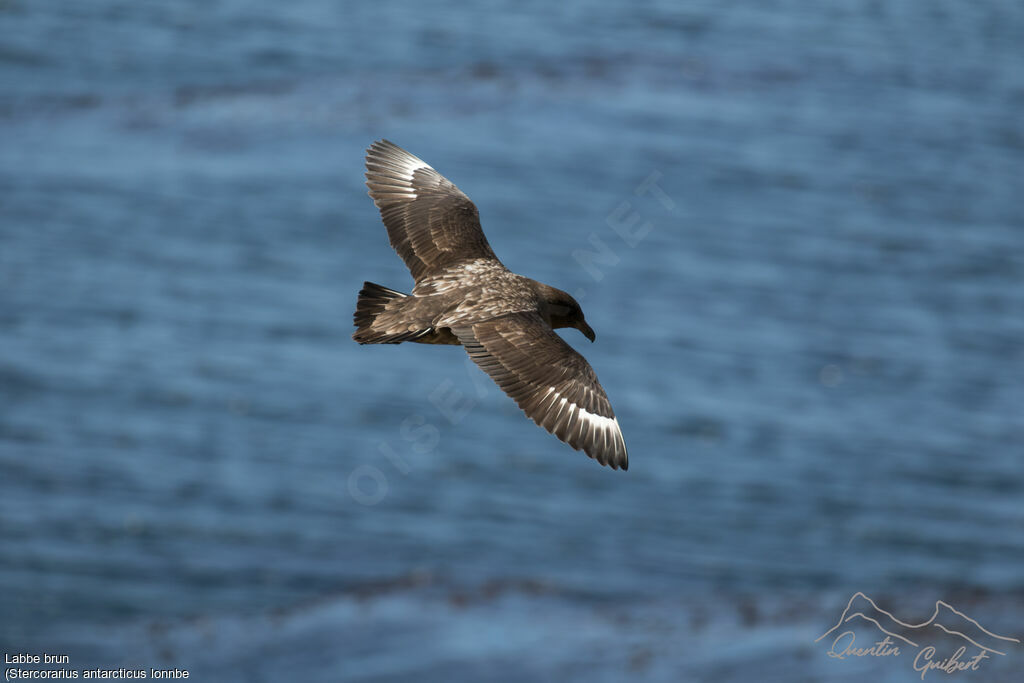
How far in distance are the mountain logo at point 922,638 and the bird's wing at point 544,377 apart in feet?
66.2

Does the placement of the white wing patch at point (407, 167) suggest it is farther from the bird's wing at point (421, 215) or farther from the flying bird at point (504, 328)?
the flying bird at point (504, 328)

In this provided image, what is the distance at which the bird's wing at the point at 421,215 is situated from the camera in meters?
10.0

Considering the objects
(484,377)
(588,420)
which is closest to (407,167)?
(588,420)

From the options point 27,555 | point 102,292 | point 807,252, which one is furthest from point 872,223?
point 27,555

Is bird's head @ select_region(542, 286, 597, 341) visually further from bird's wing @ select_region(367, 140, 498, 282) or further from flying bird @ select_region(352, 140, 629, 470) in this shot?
bird's wing @ select_region(367, 140, 498, 282)

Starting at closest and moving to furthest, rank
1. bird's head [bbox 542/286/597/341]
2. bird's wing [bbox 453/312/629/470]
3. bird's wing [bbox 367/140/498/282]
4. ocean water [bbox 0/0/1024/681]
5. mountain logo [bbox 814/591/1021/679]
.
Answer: bird's wing [bbox 453/312/629/470] < bird's head [bbox 542/286/597/341] < bird's wing [bbox 367/140/498/282] < mountain logo [bbox 814/591/1021/679] < ocean water [bbox 0/0/1024/681]

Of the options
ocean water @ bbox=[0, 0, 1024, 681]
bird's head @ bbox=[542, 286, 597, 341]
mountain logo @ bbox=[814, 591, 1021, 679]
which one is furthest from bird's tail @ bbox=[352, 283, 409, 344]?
mountain logo @ bbox=[814, 591, 1021, 679]

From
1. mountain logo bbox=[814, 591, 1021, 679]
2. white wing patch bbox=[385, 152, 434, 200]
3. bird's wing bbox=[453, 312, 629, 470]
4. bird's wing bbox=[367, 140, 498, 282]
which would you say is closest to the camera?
bird's wing bbox=[453, 312, 629, 470]

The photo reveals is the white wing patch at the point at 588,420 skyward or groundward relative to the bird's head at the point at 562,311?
groundward

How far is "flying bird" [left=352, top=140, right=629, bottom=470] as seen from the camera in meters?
8.80

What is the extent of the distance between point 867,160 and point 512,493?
17.0 metres

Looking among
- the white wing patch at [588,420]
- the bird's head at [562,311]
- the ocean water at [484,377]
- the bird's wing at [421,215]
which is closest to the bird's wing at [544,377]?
the white wing patch at [588,420]

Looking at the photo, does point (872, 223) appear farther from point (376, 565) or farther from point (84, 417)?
point (84, 417)

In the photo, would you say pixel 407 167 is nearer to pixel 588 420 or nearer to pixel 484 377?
pixel 588 420
